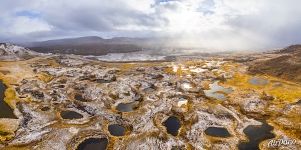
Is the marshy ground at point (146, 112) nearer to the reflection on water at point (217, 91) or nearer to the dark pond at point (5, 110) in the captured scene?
the reflection on water at point (217, 91)

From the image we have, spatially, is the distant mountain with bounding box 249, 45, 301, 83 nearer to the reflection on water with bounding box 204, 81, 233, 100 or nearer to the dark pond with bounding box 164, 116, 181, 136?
the reflection on water with bounding box 204, 81, 233, 100

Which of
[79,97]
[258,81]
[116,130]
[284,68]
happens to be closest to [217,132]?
[116,130]

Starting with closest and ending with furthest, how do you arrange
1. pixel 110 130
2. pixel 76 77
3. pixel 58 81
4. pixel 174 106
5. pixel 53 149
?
1. pixel 53 149
2. pixel 110 130
3. pixel 174 106
4. pixel 58 81
5. pixel 76 77

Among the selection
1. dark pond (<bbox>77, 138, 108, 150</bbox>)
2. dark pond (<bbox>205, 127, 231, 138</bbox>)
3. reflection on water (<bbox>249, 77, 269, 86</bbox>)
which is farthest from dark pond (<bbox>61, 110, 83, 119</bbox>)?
reflection on water (<bbox>249, 77, 269, 86</bbox>)

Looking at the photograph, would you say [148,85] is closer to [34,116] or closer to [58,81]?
[58,81]

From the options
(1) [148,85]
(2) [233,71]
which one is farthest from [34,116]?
(2) [233,71]

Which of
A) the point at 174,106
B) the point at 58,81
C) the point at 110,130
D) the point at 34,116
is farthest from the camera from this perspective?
the point at 58,81
